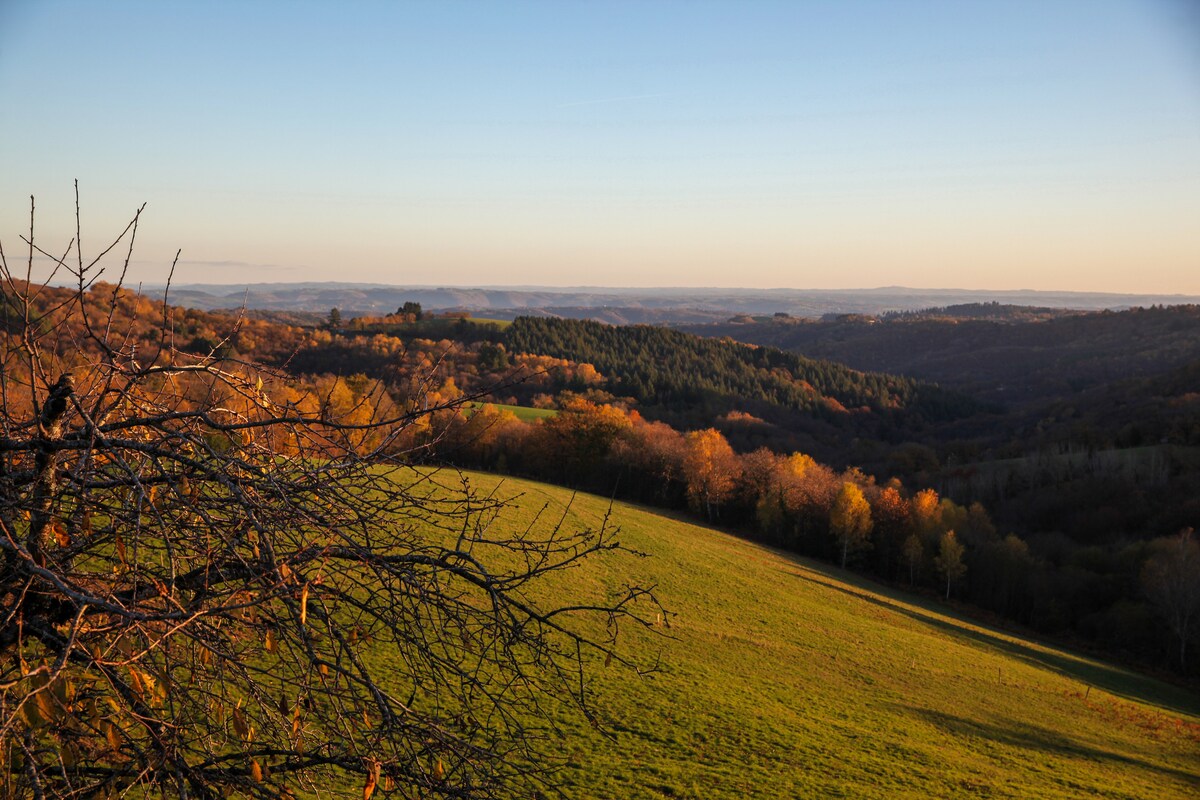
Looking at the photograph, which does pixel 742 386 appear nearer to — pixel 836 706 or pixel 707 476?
pixel 707 476

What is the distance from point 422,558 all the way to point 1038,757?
23.4 m

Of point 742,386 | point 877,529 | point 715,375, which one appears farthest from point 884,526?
point 715,375

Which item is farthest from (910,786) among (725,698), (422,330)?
→ (422,330)

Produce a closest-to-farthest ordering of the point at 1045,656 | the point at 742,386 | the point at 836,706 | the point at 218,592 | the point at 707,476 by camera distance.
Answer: the point at 218,592, the point at 836,706, the point at 1045,656, the point at 707,476, the point at 742,386

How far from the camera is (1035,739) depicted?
73.6 feet

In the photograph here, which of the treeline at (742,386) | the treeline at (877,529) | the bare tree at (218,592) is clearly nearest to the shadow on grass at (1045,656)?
the treeline at (877,529)

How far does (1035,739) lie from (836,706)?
6.85m

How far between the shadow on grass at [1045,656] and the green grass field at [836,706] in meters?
0.19

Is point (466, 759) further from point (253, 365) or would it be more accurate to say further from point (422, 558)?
point (253, 365)

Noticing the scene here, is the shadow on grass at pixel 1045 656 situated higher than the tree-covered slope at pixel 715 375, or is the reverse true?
the tree-covered slope at pixel 715 375

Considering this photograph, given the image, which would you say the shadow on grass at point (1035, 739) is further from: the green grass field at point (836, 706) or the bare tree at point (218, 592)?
the bare tree at point (218, 592)

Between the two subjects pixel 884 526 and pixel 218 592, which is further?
pixel 884 526

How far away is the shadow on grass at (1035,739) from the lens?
70.8 ft

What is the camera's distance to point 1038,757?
2059 cm
